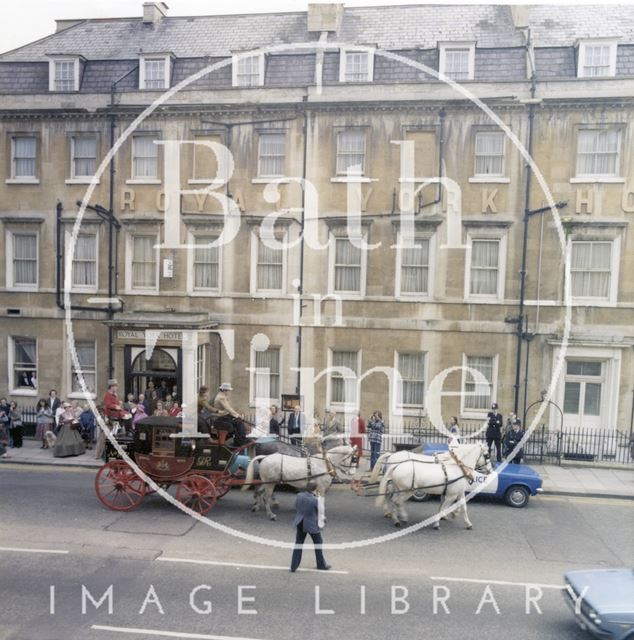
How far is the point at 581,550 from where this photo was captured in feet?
37.7

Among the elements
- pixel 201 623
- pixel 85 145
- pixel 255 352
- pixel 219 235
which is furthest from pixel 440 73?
pixel 201 623

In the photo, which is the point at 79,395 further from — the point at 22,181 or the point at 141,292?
the point at 22,181

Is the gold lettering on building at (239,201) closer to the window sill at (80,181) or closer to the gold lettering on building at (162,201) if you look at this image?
the gold lettering on building at (162,201)

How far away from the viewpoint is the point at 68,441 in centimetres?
1781

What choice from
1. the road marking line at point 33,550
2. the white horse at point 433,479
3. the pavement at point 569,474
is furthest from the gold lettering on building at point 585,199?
the road marking line at point 33,550

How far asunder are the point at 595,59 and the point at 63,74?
18510mm

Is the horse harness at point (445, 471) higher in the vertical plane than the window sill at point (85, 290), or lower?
lower

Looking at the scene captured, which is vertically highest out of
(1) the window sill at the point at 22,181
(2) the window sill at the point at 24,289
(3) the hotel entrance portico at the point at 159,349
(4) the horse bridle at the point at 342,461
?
(1) the window sill at the point at 22,181

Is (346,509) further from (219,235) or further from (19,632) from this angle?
(219,235)

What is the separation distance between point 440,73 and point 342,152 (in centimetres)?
411

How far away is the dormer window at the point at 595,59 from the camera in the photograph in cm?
1931

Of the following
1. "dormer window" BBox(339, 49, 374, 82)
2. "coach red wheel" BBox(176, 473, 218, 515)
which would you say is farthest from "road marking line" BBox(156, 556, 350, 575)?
"dormer window" BBox(339, 49, 374, 82)

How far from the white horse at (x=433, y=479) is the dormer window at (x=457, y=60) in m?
13.2

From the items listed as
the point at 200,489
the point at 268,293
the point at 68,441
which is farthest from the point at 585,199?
the point at 68,441
